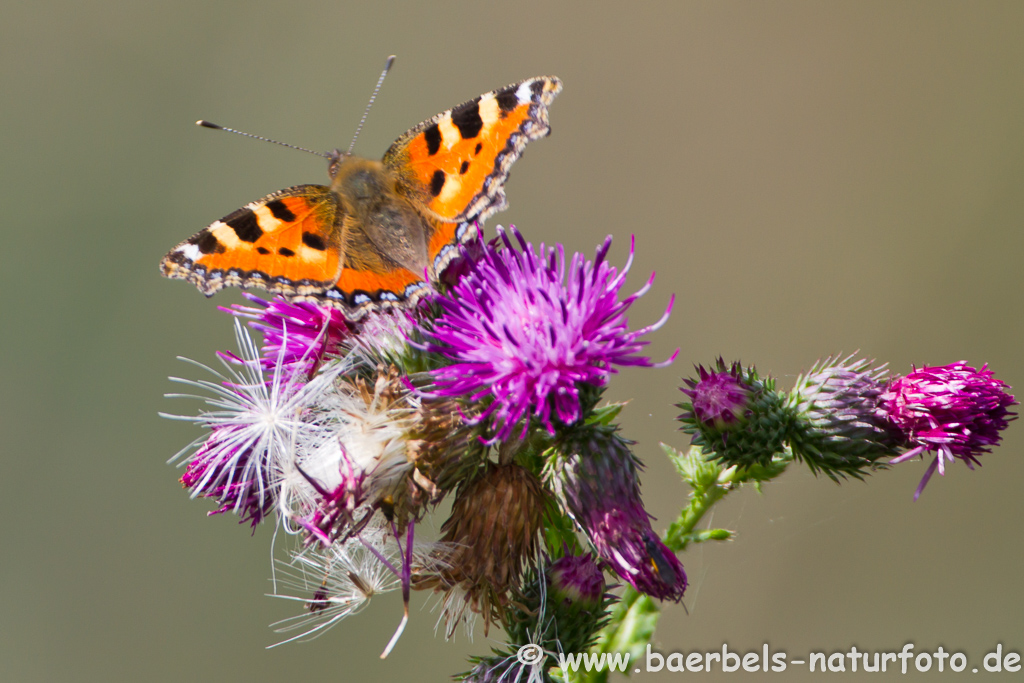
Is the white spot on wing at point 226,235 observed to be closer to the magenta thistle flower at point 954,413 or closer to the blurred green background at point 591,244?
the magenta thistle flower at point 954,413

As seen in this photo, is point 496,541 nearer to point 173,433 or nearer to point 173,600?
point 173,600

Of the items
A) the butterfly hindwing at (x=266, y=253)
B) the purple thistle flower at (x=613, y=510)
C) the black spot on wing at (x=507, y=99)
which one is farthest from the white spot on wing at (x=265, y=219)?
the purple thistle flower at (x=613, y=510)

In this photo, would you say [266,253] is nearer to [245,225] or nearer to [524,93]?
[245,225]

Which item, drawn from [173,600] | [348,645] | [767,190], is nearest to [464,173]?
[348,645]

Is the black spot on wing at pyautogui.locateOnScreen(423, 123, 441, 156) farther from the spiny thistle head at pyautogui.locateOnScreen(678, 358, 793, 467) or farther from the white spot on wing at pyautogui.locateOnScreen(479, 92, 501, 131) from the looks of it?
the spiny thistle head at pyautogui.locateOnScreen(678, 358, 793, 467)

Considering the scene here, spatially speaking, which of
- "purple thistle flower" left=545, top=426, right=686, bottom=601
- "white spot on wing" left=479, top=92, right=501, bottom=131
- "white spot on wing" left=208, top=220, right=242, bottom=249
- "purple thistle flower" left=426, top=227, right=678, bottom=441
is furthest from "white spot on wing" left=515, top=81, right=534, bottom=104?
"purple thistle flower" left=545, top=426, right=686, bottom=601

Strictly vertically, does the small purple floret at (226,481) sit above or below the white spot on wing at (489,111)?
below

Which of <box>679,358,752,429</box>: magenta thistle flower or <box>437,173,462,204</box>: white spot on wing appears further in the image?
<box>437,173,462,204</box>: white spot on wing
